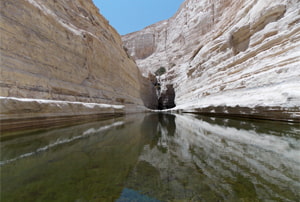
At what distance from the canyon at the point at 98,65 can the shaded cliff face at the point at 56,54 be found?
0.03m

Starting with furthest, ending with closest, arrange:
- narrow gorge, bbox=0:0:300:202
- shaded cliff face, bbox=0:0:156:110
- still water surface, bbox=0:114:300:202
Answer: shaded cliff face, bbox=0:0:156:110
narrow gorge, bbox=0:0:300:202
still water surface, bbox=0:114:300:202

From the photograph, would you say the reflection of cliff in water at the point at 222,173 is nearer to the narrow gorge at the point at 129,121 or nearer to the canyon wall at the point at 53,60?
the narrow gorge at the point at 129,121

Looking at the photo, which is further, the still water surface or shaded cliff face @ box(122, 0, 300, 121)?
shaded cliff face @ box(122, 0, 300, 121)

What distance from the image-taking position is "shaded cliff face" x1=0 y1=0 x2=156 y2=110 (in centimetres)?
445

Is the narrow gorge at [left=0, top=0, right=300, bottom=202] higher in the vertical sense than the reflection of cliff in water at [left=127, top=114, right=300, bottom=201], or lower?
higher

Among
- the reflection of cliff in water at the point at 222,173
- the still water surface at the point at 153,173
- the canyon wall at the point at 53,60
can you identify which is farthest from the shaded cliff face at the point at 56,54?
the reflection of cliff in water at the point at 222,173

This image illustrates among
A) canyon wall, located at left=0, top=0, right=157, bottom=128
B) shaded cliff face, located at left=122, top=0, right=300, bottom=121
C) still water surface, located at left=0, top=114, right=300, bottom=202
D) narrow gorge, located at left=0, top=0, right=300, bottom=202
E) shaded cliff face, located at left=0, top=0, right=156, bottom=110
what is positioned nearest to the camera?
still water surface, located at left=0, top=114, right=300, bottom=202

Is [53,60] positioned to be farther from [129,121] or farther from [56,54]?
[129,121]

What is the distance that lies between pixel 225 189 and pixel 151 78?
900 inches

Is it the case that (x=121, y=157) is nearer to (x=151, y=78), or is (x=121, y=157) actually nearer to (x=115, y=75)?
(x=115, y=75)

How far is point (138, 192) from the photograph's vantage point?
112 centimetres

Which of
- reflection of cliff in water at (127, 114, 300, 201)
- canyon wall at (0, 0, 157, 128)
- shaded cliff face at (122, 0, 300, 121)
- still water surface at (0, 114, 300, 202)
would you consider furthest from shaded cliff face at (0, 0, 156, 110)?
shaded cliff face at (122, 0, 300, 121)

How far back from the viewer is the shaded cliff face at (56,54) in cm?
445

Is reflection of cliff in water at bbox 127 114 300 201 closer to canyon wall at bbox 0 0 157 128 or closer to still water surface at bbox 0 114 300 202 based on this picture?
still water surface at bbox 0 114 300 202
